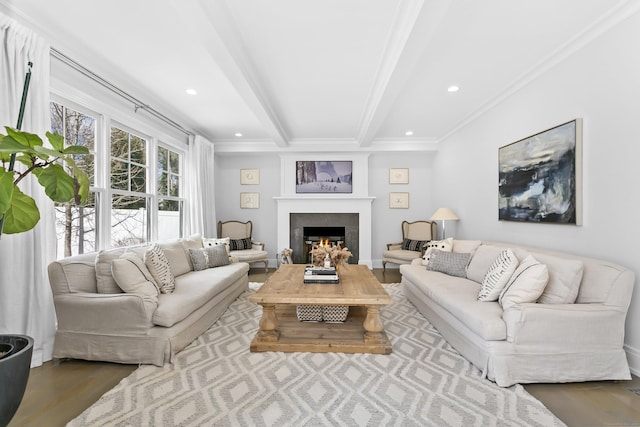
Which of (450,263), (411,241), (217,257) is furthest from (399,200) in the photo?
(217,257)

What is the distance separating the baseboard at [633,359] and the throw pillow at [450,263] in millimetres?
1400

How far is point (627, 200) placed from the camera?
2.16 metres

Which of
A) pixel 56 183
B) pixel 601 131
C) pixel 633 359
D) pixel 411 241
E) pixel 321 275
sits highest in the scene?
pixel 601 131

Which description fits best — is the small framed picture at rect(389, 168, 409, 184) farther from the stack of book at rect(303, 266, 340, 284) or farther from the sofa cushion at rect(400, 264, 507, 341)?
the stack of book at rect(303, 266, 340, 284)

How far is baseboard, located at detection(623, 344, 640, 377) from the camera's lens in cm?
206

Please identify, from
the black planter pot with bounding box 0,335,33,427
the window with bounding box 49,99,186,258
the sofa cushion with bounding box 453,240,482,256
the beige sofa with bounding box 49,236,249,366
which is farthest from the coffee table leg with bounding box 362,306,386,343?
the window with bounding box 49,99,186,258

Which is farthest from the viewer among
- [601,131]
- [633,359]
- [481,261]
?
[481,261]

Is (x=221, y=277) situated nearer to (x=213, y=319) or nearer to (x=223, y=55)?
(x=213, y=319)

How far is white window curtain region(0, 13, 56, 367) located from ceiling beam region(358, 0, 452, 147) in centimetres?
281

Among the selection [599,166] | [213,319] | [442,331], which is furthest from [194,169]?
[599,166]

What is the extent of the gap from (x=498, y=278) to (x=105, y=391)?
122 inches

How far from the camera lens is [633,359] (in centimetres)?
209

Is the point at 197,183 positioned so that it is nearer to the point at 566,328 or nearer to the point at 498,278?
the point at 498,278

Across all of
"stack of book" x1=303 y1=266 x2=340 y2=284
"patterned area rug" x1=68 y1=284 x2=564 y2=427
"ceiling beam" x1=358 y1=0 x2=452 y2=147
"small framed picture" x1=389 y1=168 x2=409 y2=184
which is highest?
"ceiling beam" x1=358 y1=0 x2=452 y2=147
